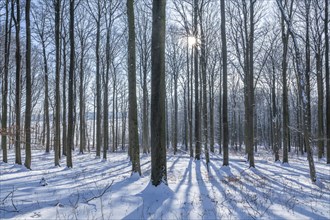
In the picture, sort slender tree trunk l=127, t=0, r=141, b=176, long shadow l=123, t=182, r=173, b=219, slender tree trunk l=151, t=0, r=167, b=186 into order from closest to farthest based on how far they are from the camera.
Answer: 1. long shadow l=123, t=182, r=173, b=219
2. slender tree trunk l=151, t=0, r=167, b=186
3. slender tree trunk l=127, t=0, r=141, b=176

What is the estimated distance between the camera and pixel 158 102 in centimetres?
654

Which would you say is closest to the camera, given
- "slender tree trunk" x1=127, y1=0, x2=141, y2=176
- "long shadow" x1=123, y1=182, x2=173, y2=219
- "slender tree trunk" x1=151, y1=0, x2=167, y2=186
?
"long shadow" x1=123, y1=182, x2=173, y2=219

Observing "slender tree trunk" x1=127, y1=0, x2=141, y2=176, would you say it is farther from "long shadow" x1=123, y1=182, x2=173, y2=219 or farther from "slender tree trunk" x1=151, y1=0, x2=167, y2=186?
"long shadow" x1=123, y1=182, x2=173, y2=219

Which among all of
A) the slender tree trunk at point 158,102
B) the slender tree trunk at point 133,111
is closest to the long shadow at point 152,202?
the slender tree trunk at point 158,102

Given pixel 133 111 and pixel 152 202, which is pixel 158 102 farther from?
pixel 133 111

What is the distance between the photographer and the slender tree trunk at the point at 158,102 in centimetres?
649

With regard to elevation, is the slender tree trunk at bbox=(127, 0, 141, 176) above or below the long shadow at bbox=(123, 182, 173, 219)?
above

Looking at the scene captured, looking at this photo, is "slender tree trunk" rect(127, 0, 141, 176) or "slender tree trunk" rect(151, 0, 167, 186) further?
"slender tree trunk" rect(127, 0, 141, 176)

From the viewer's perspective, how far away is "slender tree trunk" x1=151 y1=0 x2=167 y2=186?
6.49m

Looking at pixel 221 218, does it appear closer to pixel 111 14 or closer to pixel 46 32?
pixel 111 14

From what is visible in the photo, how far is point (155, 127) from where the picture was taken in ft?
21.4

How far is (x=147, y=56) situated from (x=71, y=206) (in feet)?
64.1

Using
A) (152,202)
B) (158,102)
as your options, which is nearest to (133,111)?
(158,102)

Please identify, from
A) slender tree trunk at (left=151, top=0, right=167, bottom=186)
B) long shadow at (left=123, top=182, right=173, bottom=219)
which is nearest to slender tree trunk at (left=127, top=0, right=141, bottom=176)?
slender tree trunk at (left=151, top=0, right=167, bottom=186)
